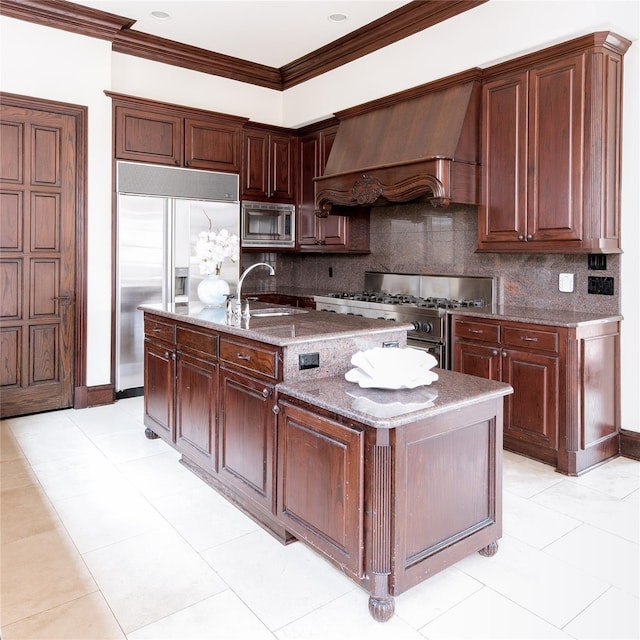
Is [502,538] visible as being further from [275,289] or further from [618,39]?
[275,289]

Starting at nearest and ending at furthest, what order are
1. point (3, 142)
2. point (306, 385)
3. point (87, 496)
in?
1. point (306, 385)
2. point (87, 496)
3. point (3, 142)

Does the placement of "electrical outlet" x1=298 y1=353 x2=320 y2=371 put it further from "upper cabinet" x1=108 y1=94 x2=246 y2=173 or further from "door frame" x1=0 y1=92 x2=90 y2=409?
"upper cabinet" x1=108 y1=94 x2=246 y2=173

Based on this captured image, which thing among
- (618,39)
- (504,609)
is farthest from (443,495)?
(618,39)

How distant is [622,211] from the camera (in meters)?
3.40

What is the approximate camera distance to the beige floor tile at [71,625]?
1784 millimetres

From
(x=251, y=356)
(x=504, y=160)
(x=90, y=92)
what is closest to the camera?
(x=251, y=356)

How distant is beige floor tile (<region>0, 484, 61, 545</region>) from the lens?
248 centimetres

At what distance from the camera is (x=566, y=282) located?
12.2 feet

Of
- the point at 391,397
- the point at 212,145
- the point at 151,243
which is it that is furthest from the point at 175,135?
the point at 391,397

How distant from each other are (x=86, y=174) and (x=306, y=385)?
10.8 ft

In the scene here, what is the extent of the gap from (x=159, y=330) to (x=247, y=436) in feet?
4.11

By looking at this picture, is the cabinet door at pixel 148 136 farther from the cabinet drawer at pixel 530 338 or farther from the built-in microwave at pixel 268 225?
the cabinet drawer at pixel 530 338

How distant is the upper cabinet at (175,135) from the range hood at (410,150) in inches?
38.8

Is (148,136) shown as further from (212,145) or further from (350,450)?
(350,450)
